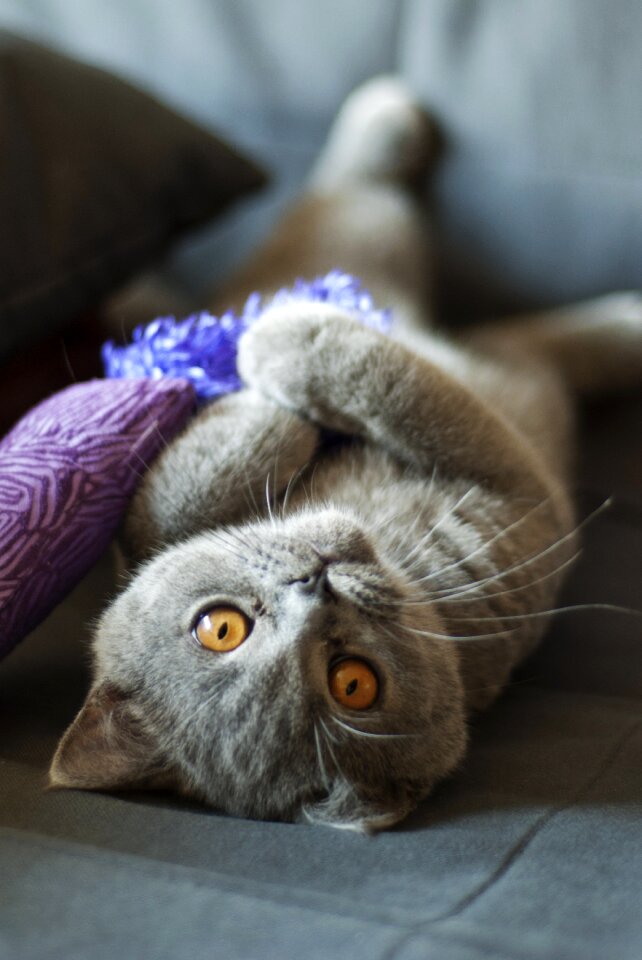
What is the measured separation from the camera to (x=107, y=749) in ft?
3.26

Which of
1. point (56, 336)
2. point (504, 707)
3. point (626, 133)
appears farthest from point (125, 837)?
point (626, 133)

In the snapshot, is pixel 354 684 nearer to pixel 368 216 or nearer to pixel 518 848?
pixel 518 848

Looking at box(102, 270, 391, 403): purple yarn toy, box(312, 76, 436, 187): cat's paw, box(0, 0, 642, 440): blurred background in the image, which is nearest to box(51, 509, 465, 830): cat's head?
box(102, 270, 391, 403): purple yarn toy

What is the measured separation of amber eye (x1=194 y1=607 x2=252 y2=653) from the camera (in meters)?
1.03

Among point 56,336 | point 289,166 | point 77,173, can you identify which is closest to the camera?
point 77,173

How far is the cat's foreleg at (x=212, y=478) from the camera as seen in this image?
1.15 meters

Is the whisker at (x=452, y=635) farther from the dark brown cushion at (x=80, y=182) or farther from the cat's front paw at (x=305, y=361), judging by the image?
the dark brown cushion at (x=80, y=182)

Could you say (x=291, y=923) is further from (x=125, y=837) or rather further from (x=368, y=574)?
(x=368, y=574)

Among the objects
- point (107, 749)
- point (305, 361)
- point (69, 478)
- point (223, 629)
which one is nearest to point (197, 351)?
point (305, 361)

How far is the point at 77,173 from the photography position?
4.94 feet

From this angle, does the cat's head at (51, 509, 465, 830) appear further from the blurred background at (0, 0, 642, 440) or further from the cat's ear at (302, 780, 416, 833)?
the blurred background at (0, 0, 642, 440)

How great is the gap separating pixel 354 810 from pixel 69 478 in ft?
1.54

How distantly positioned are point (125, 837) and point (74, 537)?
0.34 metres

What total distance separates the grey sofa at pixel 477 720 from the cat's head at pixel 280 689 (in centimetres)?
4
